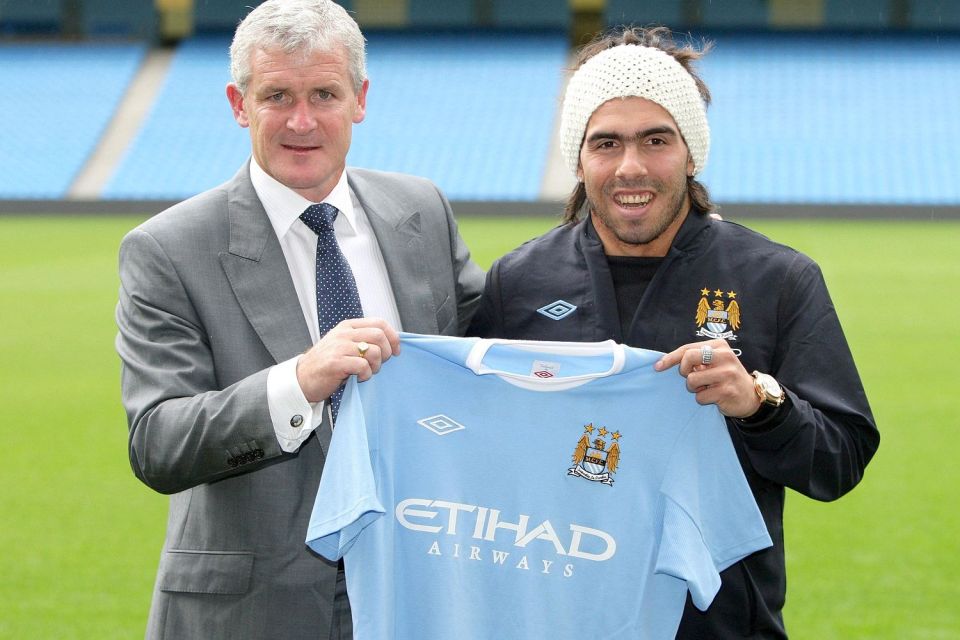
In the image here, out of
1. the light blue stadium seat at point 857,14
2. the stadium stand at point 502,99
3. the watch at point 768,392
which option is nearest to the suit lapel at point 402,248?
the watch at point 768,392

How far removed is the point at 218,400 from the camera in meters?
2.37

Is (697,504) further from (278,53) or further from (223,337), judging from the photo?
(278,53)

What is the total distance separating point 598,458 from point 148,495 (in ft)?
14.7

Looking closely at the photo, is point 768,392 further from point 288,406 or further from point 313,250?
point 313,250

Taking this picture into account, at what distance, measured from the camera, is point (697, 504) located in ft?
7.76

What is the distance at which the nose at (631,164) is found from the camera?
2.60m

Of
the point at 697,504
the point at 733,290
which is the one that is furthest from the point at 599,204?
the point at 697,504

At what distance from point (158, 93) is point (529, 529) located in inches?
1082

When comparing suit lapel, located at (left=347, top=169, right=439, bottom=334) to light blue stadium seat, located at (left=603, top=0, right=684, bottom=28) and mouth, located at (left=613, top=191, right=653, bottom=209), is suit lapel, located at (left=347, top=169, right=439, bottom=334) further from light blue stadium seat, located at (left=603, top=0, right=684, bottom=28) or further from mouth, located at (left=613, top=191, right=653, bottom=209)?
light blue stadium seat, located at (left=603, top=0, right=684, bottom=28)

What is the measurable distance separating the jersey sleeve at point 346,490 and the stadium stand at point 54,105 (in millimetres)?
22444

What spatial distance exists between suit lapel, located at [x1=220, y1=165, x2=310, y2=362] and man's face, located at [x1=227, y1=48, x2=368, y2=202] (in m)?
0.12

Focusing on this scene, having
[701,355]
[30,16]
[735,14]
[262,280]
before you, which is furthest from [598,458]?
[30,16]

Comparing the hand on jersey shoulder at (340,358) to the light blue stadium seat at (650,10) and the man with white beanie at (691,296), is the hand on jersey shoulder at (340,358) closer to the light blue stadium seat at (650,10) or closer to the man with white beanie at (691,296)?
the man with white beanie at (691,296)

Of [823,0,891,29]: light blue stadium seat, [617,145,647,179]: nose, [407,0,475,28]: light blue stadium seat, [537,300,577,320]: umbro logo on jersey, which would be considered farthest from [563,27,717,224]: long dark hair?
[407,0,475,28]: light blue stadium seat
